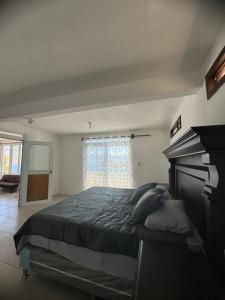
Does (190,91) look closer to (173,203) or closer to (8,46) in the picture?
(173,203)

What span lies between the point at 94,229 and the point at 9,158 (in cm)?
790

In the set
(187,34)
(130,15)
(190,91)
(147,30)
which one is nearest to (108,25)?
(130,15)

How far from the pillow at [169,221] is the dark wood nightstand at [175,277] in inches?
13.9

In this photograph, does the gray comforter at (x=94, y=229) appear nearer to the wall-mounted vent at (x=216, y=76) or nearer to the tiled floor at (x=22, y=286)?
the tiled floor at (x=22, y=286)

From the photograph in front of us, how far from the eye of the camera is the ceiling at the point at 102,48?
100 cm

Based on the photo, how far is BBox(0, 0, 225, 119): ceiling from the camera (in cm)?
100

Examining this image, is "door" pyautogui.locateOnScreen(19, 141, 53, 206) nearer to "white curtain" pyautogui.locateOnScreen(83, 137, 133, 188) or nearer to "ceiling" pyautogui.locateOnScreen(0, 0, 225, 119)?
"white curtain" pyautogui.locateOnScreen(83, 137, 133, 188)

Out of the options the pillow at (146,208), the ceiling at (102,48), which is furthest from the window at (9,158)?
the pillow at (146,208)

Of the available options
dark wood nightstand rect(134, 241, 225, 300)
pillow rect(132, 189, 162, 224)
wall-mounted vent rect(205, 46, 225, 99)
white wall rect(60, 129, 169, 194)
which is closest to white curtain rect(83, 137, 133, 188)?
white wall rect(60, 129, 169, 194)

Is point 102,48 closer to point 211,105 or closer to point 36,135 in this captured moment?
point 211,105

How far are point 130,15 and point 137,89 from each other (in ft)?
2.45

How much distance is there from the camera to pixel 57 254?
1.52 meters

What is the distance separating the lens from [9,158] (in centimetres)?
749

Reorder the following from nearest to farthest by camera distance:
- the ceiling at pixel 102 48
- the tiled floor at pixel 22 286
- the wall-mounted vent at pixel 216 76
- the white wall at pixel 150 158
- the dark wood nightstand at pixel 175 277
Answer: the dark wood nightstand at pixel 175 277, the ceiling at pixel 102 48, the wall-mounted vent at pixel 216 76, the tiled floor at pixel 22 286, the white wall at pixel 150 158
